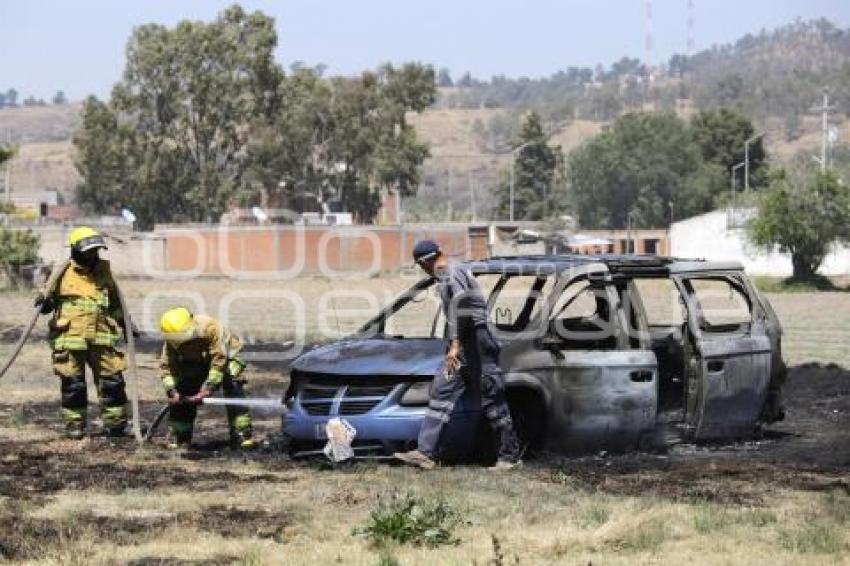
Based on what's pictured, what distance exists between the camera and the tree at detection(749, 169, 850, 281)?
207 feet

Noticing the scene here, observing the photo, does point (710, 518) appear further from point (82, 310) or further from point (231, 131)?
point (231, 131)

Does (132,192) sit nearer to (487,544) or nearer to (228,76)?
(228,76)

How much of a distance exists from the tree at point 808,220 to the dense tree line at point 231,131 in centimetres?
2674

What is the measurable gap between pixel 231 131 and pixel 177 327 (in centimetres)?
7349

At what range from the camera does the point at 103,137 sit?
84.1m

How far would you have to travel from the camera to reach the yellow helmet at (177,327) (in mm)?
10648

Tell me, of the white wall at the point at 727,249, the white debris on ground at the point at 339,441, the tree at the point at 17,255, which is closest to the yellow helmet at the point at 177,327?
the white debris on ground at the point at 339,441

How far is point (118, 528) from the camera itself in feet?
24.2

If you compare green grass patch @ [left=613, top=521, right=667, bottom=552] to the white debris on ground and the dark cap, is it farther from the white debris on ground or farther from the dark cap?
the dark cap

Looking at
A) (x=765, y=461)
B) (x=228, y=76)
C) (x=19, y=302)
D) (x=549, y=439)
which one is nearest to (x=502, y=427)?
(x=549, y=439)

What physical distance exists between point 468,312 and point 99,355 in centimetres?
347

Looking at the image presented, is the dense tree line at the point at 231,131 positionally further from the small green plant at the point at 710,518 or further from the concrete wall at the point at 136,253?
the small green plant at the point at 710,518

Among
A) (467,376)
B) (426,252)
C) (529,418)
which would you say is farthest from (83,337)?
(529,418)

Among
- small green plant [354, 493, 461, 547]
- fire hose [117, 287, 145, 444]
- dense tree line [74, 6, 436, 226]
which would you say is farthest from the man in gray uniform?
dense tree line [74, 6, 436, 226]
